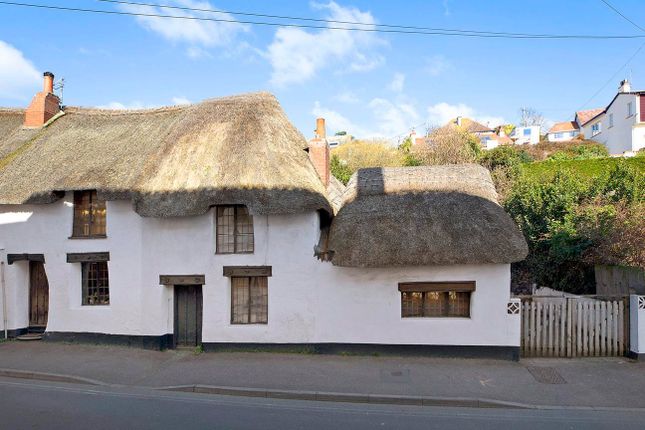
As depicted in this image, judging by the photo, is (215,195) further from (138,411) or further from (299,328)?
(138,411)

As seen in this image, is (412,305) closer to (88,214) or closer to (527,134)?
(88,214)

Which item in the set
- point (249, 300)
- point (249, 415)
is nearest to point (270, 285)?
point (249, 300)

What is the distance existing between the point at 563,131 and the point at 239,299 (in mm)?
70950

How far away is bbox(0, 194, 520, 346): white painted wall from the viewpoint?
11250mm

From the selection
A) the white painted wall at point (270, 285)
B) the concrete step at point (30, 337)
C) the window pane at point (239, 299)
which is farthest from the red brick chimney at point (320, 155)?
the concrete step at point (30, 337)

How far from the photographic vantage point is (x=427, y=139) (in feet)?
124

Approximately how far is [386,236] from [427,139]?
2843 centimetres

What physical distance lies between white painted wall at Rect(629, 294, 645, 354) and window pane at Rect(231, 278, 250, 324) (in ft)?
33.7

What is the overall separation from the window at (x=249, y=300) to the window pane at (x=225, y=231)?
964 mm

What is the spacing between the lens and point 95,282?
44.2 ft

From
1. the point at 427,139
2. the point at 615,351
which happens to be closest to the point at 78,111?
the point at 615,351

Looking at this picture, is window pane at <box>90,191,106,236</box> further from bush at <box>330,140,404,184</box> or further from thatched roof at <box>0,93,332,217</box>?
bush at <box>330,140,404,184</box>

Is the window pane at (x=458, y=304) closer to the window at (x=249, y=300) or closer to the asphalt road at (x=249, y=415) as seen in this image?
the asphalt road at (x=249, y=415)

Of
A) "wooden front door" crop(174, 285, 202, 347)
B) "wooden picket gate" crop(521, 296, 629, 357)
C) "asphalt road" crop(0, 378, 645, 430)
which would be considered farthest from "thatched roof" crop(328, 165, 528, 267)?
"wooden front door" crop(174, 285, 202, 347)
